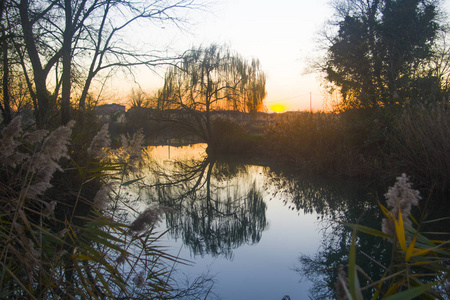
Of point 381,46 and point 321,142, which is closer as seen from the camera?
point 321,142

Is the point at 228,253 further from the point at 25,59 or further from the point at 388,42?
the point at 388,42

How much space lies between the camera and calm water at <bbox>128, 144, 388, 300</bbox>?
344 centimetres

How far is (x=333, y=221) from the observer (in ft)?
16.0

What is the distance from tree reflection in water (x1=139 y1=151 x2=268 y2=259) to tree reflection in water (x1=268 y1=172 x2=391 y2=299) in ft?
2.85

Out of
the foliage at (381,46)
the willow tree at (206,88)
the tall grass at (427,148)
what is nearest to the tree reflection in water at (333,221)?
the tall grass at (427,148)

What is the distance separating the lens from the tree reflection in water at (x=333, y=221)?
341 cm

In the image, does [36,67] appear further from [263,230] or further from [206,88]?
[206,88]

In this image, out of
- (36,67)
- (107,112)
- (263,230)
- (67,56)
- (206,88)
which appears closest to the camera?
(263,230)

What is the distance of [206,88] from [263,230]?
1453cm

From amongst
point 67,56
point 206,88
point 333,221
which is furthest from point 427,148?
A: point 206,88

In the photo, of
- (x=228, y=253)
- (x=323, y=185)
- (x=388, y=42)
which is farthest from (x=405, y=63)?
(x=228, y=253)

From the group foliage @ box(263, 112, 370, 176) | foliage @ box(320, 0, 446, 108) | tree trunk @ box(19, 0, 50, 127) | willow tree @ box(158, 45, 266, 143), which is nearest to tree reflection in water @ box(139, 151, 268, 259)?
foliage @ box(263, 112, 370, 176)

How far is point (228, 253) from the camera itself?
4.24 meters

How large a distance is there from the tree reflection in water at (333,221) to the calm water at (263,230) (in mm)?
12
